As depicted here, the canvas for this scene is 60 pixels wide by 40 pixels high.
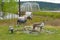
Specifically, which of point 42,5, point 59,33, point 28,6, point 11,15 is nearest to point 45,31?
point 59,33

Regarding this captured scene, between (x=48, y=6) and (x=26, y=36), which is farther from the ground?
(x=26, y=36)

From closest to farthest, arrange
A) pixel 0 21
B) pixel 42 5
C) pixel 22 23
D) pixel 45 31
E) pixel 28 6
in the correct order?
pixel 45 31 < pixel 22 23 < pixel 0 21 < pixel 28 6 < pixel 42 5

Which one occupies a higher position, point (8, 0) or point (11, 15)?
point (8, 0)

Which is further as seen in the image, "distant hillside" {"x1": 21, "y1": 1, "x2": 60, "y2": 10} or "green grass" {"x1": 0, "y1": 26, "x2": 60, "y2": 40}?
"distant hillside" {"x1": 21, "y1": 1, "x2": 60, "y2": 10}

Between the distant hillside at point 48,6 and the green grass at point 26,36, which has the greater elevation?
the green grass at point 26,36

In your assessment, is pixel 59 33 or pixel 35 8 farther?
pixel 35 8

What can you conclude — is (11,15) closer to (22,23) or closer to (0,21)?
(0,21)

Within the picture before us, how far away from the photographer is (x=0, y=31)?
7.09 meters

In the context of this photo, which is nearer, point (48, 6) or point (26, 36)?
point (26, 36)

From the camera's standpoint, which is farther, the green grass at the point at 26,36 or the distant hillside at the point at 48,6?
the distant hillside at the point at 48,6

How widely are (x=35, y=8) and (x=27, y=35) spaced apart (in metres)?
6.77

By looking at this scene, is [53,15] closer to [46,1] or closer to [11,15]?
[11,15]

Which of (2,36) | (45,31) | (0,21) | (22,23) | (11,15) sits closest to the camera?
(2,36)

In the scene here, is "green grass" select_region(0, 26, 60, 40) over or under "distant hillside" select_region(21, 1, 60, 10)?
over
